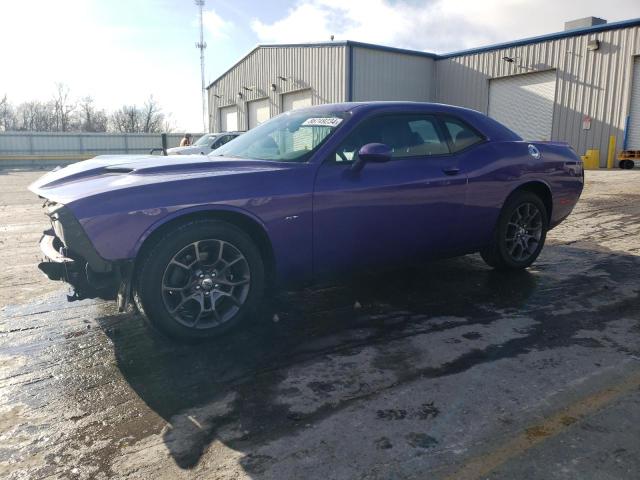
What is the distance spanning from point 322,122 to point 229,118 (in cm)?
2983

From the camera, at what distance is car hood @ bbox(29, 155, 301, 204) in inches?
127

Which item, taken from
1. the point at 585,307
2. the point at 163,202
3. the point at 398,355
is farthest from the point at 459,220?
the point at 163,202

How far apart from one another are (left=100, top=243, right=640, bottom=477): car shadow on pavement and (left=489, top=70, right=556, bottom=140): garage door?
675 inches

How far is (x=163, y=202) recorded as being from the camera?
3180 millimetres

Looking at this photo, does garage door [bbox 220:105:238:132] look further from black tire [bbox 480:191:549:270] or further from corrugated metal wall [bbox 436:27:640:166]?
black tire [bbox 480:191:549:270]

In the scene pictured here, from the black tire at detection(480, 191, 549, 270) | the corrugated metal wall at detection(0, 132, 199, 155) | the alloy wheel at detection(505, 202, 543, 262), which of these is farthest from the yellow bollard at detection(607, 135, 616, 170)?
the corrugated metal wall at detection(0, 132, 199, 155)

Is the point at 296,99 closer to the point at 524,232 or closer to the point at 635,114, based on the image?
the point at 635,114

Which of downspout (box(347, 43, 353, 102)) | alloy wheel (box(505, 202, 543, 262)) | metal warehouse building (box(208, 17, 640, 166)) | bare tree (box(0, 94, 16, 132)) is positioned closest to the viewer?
alloy wheel (box(505, 202, 543, 262))

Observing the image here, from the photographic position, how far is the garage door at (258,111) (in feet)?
93.6

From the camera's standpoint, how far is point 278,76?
27.0 meters

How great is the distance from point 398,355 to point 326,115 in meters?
2.06

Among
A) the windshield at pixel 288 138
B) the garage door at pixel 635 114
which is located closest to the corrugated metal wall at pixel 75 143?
the garage door at pixel 635 114

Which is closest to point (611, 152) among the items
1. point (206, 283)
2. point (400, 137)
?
point (400, 137)

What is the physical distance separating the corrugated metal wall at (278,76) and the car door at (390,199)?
62.7 feet
